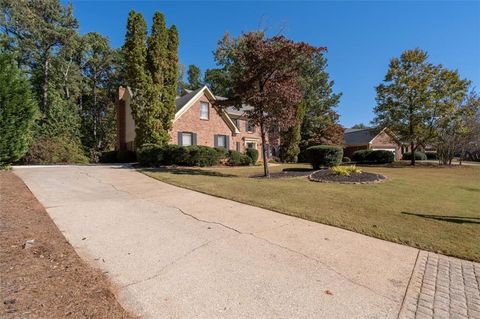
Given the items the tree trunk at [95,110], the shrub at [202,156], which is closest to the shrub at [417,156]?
the shrub at [202,156]

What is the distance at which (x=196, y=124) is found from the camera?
22078 millimetres

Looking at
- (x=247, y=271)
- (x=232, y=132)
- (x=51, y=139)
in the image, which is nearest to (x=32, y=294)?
(x=247, y=271)

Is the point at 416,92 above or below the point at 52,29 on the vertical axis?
below

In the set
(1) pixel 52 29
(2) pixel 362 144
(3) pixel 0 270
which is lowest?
(3) pixel 0 270

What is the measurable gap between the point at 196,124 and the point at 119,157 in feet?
24.7

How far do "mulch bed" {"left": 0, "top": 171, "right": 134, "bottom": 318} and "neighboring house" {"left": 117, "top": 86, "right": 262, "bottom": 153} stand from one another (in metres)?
15.9

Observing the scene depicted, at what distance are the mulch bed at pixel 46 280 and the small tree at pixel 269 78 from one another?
30.6ft

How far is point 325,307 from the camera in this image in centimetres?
262

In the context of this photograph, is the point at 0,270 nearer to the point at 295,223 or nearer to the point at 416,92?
the point at 295,223

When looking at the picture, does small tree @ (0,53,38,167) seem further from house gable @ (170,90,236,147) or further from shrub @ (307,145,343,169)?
shrub @ (307,145,343,169)

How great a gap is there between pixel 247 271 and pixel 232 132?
21816 millimetres

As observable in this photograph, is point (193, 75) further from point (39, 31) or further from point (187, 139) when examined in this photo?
point (187, 139)

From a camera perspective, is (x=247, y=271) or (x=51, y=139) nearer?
(x=247, y=271)

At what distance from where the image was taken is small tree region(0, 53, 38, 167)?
11.0 m
